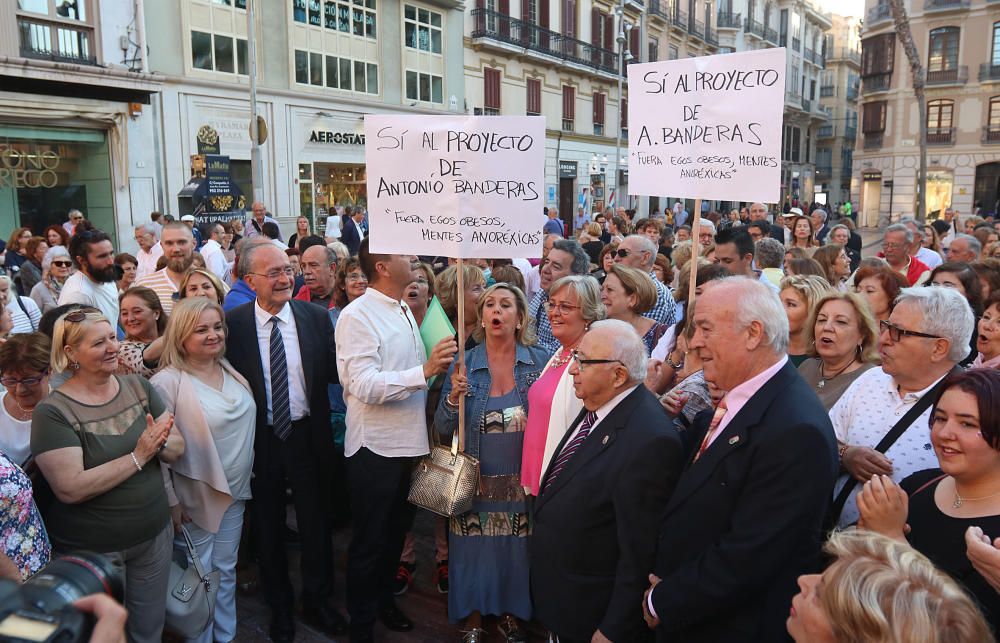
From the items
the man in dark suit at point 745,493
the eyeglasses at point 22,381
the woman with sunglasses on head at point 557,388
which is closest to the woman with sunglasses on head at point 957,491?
the man in dark suit at point 745,493

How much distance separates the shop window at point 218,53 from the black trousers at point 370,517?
1726 cm

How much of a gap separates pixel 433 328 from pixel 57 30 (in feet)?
49.0

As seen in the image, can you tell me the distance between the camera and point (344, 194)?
22.2m

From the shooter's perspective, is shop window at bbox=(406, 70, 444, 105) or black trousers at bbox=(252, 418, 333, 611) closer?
black trousers at bbox=(252, 418, 333, 611)

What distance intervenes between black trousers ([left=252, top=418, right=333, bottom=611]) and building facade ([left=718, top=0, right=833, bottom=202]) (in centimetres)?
4684

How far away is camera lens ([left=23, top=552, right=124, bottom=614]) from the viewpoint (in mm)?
1279

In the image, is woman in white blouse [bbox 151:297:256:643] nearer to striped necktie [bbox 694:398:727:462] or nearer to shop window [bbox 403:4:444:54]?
striped necktie [bbox 694:398:727:462]

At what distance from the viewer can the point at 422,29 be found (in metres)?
23.9

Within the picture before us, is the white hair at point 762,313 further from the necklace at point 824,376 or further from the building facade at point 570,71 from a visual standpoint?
the building facade at point 570,71

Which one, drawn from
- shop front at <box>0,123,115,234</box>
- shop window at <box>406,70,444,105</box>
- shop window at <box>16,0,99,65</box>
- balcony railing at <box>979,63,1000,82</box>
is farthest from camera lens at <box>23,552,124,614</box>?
balcony railing at <box>979,63,1000,82</box>

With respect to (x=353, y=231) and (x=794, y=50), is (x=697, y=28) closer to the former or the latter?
(x=794, y=50)

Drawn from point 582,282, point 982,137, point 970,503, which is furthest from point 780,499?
point 982,137

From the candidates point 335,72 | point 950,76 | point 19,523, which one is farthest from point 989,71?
point 19,523

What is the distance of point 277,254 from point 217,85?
16.5 metres
